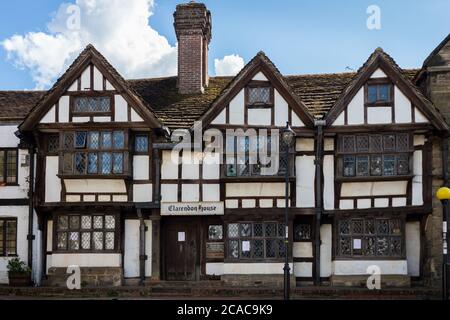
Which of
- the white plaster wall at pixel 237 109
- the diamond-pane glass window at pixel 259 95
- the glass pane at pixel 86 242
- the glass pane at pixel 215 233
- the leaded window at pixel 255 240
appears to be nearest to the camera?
the leaded window at pixel 255 240

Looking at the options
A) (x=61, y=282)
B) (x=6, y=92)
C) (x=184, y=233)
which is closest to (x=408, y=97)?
(x=184, y=233)

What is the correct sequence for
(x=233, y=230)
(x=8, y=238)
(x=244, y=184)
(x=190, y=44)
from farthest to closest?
1. (x=190, y=44)
2. (x=8, y=238)
3. (x=233, y=230)
4. (x=244, y=184)

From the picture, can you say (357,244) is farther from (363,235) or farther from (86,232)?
(86,232)

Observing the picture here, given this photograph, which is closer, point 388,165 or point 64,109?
point 388,165

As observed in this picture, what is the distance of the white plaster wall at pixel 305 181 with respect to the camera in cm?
2072

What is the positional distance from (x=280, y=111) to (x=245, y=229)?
4.07 meters

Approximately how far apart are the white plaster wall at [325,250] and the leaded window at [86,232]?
685 centimetres

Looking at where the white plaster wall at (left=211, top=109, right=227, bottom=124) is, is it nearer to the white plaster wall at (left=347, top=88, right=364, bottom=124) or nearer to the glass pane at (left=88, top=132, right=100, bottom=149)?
the glass pane at (left=88, top=132, right=100, bottom=149)

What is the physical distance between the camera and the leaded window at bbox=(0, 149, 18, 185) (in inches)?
878

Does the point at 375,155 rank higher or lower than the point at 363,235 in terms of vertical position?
higher

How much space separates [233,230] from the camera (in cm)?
2100

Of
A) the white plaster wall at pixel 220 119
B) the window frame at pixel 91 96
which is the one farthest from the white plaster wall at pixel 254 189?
the window frame at pixel 91 96

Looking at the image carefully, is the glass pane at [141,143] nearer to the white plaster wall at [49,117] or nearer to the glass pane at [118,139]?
the glass pane at [118,139]

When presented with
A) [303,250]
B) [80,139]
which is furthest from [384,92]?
[80,139]
